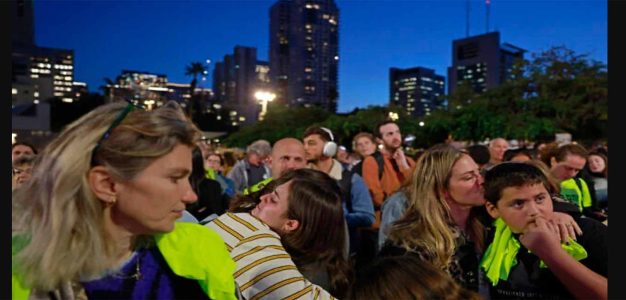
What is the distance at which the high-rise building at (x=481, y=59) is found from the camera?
469 ft

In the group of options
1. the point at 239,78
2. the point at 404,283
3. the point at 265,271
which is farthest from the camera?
the point at 239,78

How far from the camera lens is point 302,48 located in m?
155

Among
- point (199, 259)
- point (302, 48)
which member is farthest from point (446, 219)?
point (302, 48)

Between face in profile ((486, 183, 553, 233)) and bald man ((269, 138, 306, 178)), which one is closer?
face in profile ((486, 183, 553, 233))

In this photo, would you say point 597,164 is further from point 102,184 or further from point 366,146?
point 102,184

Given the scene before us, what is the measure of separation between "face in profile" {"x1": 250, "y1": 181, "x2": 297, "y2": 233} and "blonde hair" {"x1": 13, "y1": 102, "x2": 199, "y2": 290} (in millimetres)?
1000

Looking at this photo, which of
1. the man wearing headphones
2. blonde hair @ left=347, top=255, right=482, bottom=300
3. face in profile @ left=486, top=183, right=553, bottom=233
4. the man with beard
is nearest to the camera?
blonde hair @ left=347, top=255, right=482, bottom=300

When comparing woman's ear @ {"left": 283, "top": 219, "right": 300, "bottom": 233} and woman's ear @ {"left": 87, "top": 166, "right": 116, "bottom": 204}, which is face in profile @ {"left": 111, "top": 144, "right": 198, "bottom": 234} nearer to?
woman's ear @ {"left": 87, "top": 166, "right": 116, "bottom": 204}

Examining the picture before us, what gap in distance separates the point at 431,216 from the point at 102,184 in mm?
1916

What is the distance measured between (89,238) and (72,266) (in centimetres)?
8

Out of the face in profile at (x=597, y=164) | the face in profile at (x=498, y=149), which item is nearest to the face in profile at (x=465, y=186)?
the face in profile at (x=597, y=164)

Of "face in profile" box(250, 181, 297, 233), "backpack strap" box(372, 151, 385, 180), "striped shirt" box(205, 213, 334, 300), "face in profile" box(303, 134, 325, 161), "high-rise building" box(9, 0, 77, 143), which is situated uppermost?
"high-rise building" box(9, 0, 77, 143)

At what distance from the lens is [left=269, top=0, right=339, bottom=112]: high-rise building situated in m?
153

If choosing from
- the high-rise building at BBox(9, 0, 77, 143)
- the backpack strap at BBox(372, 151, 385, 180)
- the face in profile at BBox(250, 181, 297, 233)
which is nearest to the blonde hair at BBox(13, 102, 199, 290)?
the face in profile at BBox(250, 181, 297, 233)
